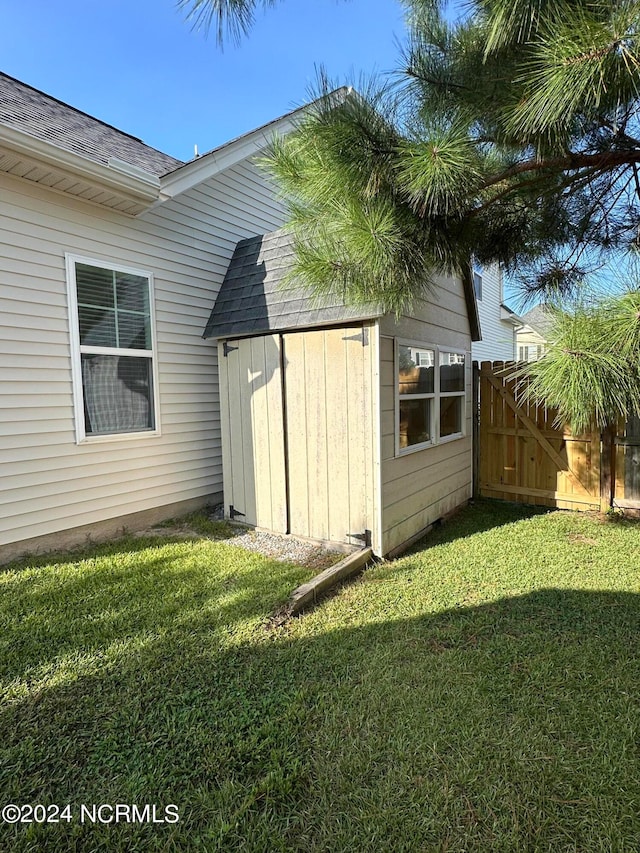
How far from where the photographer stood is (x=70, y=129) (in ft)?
16.0

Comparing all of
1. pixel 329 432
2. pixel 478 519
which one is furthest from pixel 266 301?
pixel 478 519

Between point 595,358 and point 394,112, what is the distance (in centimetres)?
176

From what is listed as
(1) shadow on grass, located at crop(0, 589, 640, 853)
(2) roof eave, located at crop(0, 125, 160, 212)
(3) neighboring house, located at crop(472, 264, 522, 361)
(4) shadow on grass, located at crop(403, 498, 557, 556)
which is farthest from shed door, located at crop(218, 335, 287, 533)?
(3) neighboring house, located at crop(472, 264, 522, 361)

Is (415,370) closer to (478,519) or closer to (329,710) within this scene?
(478,519)

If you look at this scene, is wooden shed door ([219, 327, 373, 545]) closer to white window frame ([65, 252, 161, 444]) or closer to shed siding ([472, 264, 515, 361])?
white window frame ([65, 252, 161, 444])

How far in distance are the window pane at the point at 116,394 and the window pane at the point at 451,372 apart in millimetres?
3448

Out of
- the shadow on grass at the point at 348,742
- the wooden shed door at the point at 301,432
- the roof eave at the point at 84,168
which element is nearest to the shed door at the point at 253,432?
the wooden shed door at the point at 301,432

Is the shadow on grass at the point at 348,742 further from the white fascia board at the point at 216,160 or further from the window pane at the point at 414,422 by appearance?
the white fascia board at the point at 216,160

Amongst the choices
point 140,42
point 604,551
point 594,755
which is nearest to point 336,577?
point 594,755

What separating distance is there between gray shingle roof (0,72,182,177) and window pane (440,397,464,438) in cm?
426

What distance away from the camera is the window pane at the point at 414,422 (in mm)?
4438

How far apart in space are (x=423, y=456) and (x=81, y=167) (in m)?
4.28

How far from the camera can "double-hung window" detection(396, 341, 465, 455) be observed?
4.39 meters

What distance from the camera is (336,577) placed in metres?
3.59
